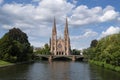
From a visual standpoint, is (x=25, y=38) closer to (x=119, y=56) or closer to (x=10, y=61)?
(x=10, y=61)

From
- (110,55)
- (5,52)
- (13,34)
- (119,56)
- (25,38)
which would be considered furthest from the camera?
(25,38)

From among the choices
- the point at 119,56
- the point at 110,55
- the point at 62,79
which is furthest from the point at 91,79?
the point at 110,55

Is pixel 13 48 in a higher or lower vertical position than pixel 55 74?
higher

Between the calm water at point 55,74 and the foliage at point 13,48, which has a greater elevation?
the foliage at point 13,48

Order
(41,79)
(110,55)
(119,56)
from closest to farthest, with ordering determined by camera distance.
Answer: (41,79), (119,56), (110,55)

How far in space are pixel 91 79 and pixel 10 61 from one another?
57.6m

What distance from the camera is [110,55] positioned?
80.8 meters

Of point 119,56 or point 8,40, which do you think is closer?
point 119,56

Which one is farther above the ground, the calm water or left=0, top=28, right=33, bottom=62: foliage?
left=0, top=28, right=33, bottom=62: foliage

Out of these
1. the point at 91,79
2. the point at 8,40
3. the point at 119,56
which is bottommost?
the point at 91,79

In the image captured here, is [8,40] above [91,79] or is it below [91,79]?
above

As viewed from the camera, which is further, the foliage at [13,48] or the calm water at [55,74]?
the foliage at [13,48]

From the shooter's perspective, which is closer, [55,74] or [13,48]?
[55,74]

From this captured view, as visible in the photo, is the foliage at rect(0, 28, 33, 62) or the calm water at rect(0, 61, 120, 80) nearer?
the calm water at rect(0, 61, 120, 80)
